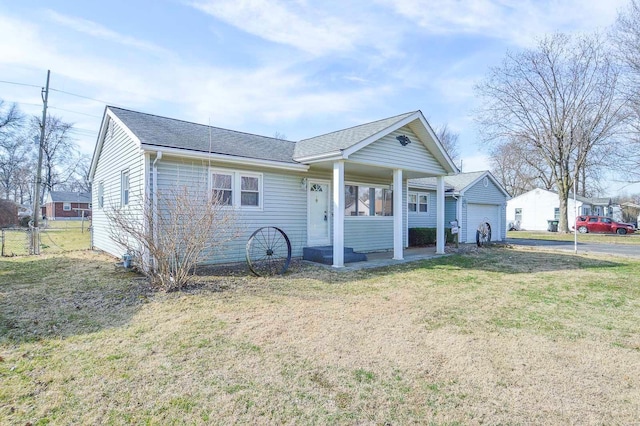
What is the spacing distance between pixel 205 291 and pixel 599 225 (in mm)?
32025

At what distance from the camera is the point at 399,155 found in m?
10.5

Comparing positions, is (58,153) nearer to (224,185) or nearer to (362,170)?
(224,185)

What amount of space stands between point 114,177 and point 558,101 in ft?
98.4

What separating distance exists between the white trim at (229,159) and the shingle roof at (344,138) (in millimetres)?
523

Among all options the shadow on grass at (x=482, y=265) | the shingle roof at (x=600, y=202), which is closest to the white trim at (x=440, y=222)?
the shadow on grass at (x=482, y=265)

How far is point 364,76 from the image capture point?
48.5ft

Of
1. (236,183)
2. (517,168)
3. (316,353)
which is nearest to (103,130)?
(236,183)

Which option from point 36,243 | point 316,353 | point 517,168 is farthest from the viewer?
point 517,168

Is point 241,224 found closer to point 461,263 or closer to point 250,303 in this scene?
point 250,303

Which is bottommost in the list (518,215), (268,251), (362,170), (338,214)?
(268,251)

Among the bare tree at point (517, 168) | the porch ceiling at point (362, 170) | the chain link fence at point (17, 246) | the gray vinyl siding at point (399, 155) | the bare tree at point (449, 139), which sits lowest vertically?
the chain link fence at point (17, 246)

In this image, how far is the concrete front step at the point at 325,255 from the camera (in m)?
9.52

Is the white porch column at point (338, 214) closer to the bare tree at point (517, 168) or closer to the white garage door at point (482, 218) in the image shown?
the white garage door at point (482, 218)

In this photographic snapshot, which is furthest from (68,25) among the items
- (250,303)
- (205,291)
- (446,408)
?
(446,408)
